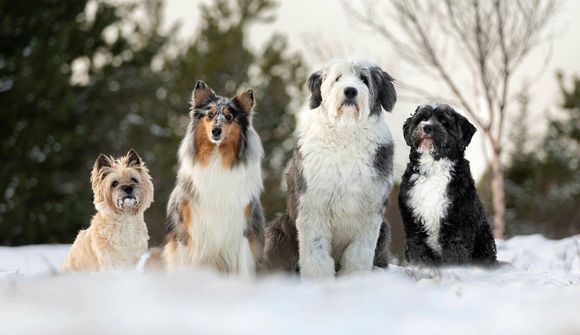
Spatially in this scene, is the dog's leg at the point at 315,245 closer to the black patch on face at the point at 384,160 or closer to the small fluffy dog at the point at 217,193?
the small fluffy dog at the point at 217,193

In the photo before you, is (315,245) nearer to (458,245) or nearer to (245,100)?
(458,245)

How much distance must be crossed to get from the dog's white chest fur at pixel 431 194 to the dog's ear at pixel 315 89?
3.01 feet

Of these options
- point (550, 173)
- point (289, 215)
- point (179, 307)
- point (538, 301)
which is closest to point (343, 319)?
point (179, 307)

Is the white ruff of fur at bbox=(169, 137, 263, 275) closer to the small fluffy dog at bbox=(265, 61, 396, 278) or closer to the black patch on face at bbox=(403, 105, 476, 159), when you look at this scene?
the small fluffy dog at bbox=(265, 61, 396, 278)

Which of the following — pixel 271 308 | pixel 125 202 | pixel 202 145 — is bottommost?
pixel 271 308

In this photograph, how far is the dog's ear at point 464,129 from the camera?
585 centimetres

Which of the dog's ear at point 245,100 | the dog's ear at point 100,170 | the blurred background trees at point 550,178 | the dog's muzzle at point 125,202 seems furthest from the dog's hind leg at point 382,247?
the blurred background trees at point 550,178

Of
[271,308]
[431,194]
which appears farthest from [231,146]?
[271,308]

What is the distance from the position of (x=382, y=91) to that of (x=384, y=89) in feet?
0.07

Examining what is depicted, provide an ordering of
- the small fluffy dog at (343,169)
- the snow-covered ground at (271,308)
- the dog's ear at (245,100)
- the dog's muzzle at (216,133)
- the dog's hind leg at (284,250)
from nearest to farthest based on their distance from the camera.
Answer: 1. the snow-covered ground at (271,308)
2. the dog's muzzle at (216,133)
3. the dog's ear at (245,100)
4. the small fluffy dog at (343,169)
5. the dog's hind leg at (284,250)

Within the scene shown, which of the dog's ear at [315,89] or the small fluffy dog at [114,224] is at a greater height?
the dog's ear at [315,89]

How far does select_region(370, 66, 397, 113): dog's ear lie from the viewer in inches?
225

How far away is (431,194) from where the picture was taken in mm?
5750

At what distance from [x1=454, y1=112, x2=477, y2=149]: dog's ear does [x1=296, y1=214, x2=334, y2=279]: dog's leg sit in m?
1.27
